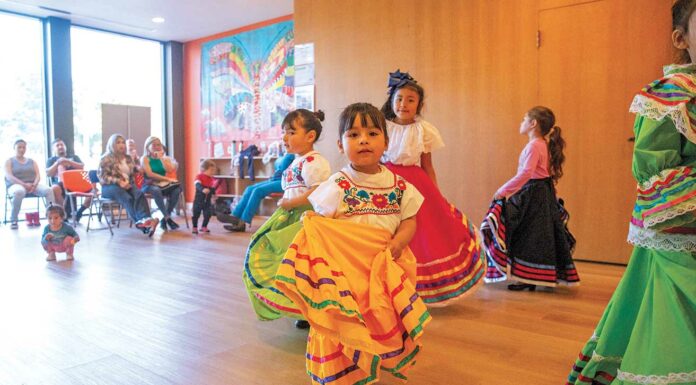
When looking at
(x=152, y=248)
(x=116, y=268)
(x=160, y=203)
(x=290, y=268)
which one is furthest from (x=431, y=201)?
(x=160, y=203)

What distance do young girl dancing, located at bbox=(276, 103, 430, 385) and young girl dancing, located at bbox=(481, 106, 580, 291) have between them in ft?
6.11

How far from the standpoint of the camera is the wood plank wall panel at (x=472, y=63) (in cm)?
430

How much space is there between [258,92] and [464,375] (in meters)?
7.28

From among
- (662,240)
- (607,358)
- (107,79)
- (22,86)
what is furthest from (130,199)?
(662,240)

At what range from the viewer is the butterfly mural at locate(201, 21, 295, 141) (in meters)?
8.33

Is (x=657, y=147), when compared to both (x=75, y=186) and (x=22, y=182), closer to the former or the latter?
(x=75, y=186)

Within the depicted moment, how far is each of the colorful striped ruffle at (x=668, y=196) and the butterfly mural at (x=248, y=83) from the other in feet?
23.2

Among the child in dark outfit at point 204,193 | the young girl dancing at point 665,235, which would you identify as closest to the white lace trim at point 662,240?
the young girl dancing at point 665,235

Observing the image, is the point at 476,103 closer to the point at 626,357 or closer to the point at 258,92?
the point at 626,357

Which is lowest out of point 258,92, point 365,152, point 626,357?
point 626,357

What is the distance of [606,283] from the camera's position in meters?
3.80

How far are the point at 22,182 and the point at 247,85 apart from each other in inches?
145

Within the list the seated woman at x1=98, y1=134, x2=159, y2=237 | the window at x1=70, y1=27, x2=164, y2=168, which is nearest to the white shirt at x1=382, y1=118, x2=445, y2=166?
the seated woman at x1=98, y1=134, x2=159, y2=237

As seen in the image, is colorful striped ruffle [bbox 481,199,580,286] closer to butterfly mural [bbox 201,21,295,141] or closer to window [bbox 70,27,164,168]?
butterfly mural [bbox 201,21,295,141]
